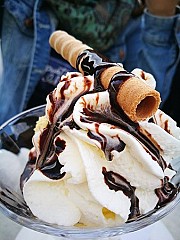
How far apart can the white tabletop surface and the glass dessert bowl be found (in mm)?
112

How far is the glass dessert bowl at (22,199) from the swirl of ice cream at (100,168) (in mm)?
20

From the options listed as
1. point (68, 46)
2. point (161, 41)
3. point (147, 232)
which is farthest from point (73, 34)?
point (147, 232)

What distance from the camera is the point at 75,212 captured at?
714 millimetres

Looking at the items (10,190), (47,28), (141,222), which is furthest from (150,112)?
(47,28)

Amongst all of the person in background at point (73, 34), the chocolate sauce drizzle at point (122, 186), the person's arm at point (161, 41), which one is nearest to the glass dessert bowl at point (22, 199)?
the chocolate sauce drizzle at point (122, 186)

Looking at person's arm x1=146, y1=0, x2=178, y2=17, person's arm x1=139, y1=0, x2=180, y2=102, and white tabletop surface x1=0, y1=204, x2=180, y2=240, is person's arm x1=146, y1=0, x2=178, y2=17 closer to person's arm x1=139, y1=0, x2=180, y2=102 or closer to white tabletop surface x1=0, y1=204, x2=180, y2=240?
person's arm x1=139, y1=0, x2=180, y2=102

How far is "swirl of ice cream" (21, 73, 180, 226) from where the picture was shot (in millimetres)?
696

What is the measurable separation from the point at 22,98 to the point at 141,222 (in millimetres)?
Result: 988

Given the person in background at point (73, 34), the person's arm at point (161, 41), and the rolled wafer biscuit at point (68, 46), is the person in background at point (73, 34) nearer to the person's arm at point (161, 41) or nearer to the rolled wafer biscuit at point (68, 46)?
the person's arm at point (161, 41)

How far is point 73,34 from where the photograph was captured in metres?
1.56

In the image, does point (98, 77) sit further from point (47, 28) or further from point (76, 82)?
point (47, 28)

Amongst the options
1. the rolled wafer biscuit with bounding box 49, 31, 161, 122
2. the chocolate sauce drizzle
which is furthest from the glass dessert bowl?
the rolled wafer biscuit with bounding box 49, 31, 161, 122

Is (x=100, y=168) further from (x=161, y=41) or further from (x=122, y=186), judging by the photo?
(x=161, y=41)

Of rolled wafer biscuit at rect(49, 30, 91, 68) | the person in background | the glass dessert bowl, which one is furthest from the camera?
the person in background
